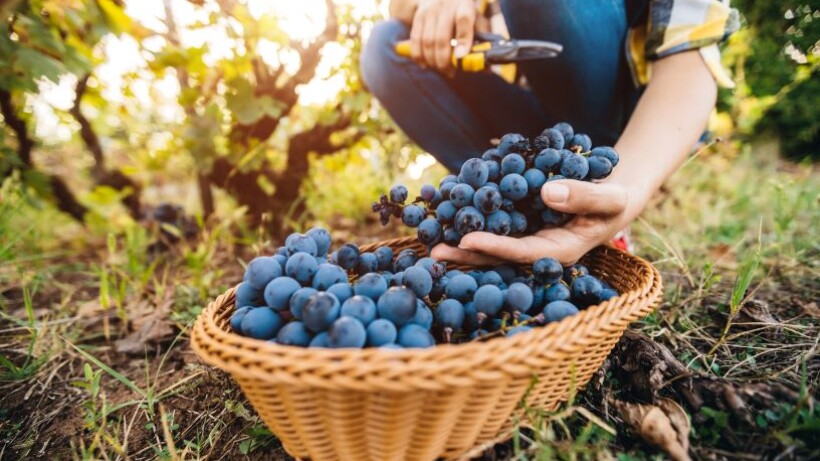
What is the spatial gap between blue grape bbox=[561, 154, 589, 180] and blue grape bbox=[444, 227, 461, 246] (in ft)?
1.04

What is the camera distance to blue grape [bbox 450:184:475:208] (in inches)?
43.6

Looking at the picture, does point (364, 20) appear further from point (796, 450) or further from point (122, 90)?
point (796, 450)

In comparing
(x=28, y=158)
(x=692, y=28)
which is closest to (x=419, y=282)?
(x=692, y=28)

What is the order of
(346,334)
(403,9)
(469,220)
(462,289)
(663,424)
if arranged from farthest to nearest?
(403,9) → (469,220) → (462,289) → (663,424) → (346,334)

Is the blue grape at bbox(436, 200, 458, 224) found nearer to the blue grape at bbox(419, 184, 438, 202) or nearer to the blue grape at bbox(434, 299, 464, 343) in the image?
the blue grape at bbox(419, 184, 438, 202)

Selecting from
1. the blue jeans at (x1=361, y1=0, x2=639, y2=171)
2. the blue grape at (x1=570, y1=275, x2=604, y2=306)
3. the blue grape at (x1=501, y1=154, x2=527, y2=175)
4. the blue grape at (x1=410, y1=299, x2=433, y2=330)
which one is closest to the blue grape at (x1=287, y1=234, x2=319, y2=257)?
the blue grape at (x1=410, y1=299, x2=433, y2=330)

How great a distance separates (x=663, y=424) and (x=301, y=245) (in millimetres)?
874

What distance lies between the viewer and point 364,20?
2.37 meters

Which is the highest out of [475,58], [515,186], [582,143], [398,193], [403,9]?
[403,9]

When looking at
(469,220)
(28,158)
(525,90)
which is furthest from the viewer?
(28,158)

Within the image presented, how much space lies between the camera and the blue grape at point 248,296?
96cm

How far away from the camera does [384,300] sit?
2.76 feet

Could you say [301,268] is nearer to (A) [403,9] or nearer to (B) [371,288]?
(B) [371,288]

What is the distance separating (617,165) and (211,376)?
4.36 feet
